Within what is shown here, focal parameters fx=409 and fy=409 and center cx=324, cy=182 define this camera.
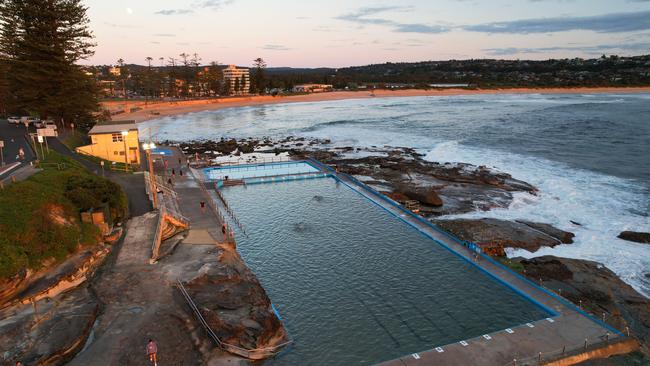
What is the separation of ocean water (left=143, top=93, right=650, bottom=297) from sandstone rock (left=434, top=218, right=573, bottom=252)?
845 millimetres

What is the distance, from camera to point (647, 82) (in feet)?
538

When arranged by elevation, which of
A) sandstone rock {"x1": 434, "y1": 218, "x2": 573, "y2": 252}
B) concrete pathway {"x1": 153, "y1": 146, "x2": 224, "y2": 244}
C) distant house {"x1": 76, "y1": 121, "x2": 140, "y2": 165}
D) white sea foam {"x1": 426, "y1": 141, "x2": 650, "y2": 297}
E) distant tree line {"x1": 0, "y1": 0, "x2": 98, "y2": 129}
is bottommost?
white sea foam {"x1": 426, "y1": 141, "x2": 650, "y2": 297}

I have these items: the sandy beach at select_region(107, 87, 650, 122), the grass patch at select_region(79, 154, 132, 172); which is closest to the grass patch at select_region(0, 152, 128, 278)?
the grass patch at select_region(79, 154, 132, 172)

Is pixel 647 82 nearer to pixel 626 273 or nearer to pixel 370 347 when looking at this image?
pixel 626 273

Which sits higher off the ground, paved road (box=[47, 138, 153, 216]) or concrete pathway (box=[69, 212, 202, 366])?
paved road (box=[47, 138, 153, 216])

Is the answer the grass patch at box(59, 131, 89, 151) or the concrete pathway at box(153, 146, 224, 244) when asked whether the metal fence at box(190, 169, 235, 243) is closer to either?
the concrete pathway at box(153, 146, 224, 244)

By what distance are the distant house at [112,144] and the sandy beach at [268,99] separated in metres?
55.4

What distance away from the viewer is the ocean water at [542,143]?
27.8m

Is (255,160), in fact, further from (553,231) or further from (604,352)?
(604,352)

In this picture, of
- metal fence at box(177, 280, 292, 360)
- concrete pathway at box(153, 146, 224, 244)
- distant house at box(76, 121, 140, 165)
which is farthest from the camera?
distant house at box(76, 121, 140, 165)

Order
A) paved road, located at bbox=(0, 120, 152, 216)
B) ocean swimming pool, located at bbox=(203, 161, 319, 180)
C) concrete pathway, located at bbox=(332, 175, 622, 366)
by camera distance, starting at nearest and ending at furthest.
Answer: concrete pathway, located at bbox=(332, 175, 622, 366) → paved road, located at bbox=(0, 120, 152, 216) → ocean swimming pool, located at bbox=(203, 161, 319, 180)

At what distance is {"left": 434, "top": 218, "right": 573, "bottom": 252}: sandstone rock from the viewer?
81.8ft

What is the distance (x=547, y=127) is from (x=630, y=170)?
32.6 metres

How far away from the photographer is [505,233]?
26188 mm
